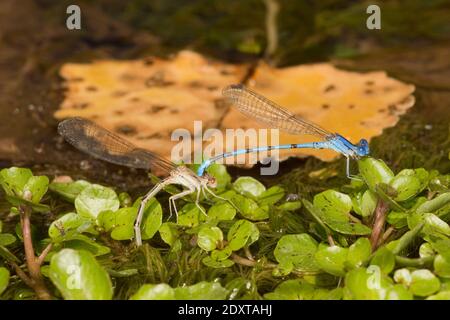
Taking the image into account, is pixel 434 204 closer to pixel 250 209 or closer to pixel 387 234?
pixel 387 234

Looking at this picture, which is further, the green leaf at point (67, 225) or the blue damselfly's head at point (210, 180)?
the blue damselfly's head at point (210, 180)

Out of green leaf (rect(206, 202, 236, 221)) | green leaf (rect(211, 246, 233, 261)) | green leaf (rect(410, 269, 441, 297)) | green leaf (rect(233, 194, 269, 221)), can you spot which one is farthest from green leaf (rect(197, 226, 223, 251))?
green leaf (rect(410, 269, 441, 297))

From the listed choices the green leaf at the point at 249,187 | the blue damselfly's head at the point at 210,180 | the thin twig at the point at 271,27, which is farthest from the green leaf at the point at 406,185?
the thin twig at the point at 271,27

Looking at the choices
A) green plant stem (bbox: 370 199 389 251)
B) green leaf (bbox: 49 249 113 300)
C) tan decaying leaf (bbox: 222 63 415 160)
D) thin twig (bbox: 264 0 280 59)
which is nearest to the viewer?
green leaf (bbox: 49 249 113 300)

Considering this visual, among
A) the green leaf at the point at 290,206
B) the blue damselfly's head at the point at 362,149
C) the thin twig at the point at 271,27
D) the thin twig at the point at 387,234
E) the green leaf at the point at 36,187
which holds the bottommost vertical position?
the thin twig at the point at 387,234

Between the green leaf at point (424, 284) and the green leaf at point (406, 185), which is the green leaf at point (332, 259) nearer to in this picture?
→ the green leaf at point (424, 284)

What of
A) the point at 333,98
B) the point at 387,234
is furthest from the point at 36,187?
the point at 333,98

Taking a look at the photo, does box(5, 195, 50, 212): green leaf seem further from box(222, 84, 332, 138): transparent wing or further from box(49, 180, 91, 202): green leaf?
box(222, 84, 332, 138): transparent wing
